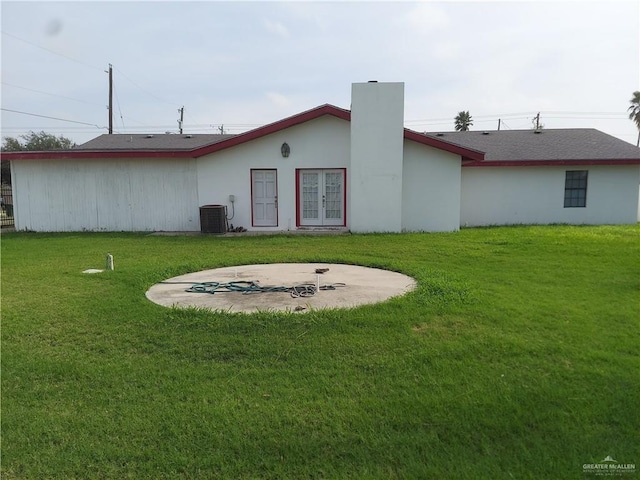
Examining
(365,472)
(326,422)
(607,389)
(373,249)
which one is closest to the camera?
(365,472)

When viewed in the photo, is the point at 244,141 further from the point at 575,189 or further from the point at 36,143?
the point at 36,143

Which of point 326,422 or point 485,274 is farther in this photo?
point 485,274

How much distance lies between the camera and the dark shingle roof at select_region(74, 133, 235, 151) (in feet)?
56.4

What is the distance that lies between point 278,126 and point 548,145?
34.6 feet

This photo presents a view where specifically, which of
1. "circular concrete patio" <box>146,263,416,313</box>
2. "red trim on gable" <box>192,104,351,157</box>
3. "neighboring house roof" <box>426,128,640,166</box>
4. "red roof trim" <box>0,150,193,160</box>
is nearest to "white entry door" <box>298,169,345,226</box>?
"red trim on gable" <box>192,104,351,157</box>

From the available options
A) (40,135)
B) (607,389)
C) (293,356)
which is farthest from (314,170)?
(40,135)

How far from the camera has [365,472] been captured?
246 centimetres

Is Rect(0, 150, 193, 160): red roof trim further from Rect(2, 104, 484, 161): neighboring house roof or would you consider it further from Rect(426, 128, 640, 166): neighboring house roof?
Rect(426, 128, 640, 166): neighboring house roof

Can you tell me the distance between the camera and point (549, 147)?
54.0ft

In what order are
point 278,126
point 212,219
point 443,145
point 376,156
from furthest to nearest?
point 212,219 → point 278,126 → point 443,145 → point 376,156

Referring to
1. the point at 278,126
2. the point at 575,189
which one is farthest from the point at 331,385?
the point at 575,189

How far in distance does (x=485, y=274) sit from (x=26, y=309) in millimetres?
6289

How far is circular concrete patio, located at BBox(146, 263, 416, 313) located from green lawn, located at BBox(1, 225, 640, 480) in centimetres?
34

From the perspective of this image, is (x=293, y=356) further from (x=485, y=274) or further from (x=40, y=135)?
(x=40, y=135)
